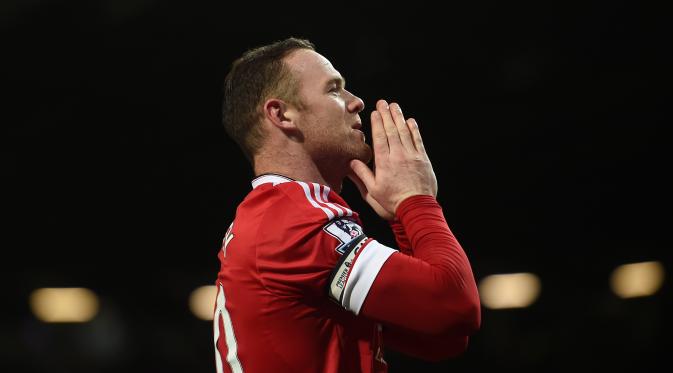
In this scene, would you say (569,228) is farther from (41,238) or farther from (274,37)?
(41,238)

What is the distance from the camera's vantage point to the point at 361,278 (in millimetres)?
1321

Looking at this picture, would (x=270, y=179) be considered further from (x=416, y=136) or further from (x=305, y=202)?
(x=416, y=136)

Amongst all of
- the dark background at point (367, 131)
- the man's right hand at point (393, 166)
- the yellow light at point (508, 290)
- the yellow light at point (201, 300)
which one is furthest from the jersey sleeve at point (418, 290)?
the yellow light at point (508, 290)

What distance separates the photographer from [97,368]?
6.57 metres

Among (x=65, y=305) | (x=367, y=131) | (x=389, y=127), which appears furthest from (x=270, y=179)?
(x=65, y=305)

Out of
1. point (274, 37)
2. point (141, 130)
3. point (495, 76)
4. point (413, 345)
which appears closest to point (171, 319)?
A: point (141, 130)

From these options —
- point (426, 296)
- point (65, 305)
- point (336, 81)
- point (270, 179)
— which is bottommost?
point (426, 296)

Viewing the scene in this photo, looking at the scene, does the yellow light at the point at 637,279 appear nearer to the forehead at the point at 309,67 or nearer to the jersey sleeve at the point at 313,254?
the forehead at the point at 309,67

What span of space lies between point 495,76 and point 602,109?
1047mm

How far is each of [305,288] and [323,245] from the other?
0.09 m

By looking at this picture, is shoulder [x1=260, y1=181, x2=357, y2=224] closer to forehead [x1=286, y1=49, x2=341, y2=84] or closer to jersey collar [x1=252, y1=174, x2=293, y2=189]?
jersey collar [x1=252, y1=174, x2=293, y2=189]

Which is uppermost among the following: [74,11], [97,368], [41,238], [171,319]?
[74,11]

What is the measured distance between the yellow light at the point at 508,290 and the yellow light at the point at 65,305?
3.71 metres

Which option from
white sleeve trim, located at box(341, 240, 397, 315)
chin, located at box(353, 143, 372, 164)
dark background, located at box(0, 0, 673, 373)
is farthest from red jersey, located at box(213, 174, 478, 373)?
dark background, located at box(0, 0, 673, 373)
